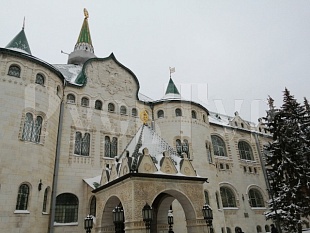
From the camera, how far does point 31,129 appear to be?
57.3ft

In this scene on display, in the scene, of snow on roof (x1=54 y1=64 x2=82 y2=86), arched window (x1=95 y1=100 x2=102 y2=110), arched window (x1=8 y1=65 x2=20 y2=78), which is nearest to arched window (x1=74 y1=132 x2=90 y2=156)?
arched window (x1=95 y1=100 x2=102 y2=110)

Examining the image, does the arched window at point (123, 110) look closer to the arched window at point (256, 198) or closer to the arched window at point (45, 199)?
the arched window at point (45, 199)

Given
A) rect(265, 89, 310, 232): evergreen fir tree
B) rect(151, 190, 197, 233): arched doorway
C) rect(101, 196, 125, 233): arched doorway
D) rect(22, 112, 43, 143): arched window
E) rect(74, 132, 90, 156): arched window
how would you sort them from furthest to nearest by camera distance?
rect(265, 89, 310, 232): evergreen fir tree → rect(74, 132, 90, 156): arched window → rect(22, 112, 43, 143): arched window → rect(101, 196, 125, 233): arched doorway → rect(151, 190, 197, 233): arched doorway

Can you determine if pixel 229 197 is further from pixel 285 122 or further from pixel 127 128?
pixel 127 128

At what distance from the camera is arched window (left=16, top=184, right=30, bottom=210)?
1542 centimetres

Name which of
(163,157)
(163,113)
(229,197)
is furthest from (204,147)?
(163,157)

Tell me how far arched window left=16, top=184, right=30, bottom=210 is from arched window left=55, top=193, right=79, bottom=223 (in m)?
2.31

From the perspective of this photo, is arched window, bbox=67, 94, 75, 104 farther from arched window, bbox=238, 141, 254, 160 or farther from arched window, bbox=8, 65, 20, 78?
arched window, bbox=238, 141, 254, 160

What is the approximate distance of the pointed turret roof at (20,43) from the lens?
1920cm

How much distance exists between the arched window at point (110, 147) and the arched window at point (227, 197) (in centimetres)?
1247

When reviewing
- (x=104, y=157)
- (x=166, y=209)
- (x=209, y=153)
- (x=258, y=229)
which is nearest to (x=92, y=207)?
(x=104, y=157)

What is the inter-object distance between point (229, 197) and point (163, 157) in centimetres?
1812

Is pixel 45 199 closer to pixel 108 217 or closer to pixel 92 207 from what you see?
pixel 92 207

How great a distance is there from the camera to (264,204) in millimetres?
29406
